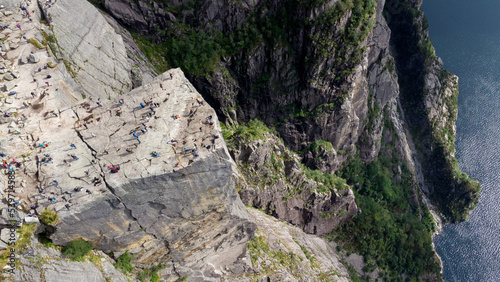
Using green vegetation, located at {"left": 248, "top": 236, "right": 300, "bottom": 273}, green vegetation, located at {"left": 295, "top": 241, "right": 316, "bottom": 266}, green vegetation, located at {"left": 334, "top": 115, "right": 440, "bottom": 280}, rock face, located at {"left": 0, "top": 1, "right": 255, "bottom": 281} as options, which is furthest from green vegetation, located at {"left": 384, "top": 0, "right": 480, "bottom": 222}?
rock face, located at {"left": 0, "top": 1, "right": 255, "bottom": 281}

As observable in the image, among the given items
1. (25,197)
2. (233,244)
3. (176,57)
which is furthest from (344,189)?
(25,197)

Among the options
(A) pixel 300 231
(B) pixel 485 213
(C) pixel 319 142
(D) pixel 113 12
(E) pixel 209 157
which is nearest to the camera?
(E) pixel 209 157

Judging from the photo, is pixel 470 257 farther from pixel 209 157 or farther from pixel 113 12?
pixel 113 12

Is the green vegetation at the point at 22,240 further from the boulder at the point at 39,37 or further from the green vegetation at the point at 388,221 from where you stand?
the green vegetation at the point at 388,221

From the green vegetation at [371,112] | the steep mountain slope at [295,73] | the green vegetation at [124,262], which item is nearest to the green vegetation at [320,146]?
the steep mountain slope at [295,73]

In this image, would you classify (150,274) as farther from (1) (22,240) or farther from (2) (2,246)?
(2) (2,246)

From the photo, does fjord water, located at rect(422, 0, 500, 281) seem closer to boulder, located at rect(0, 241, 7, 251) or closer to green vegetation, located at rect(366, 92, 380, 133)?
green vegetation, located at rect(366, 92, 380, 133)

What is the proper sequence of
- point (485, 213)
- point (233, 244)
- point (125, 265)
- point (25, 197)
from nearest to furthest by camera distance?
point (25, 197)
point (125, 265)
point (233, 244)
point (485, 213)

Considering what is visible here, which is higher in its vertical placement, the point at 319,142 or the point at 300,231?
the point at 319,142
